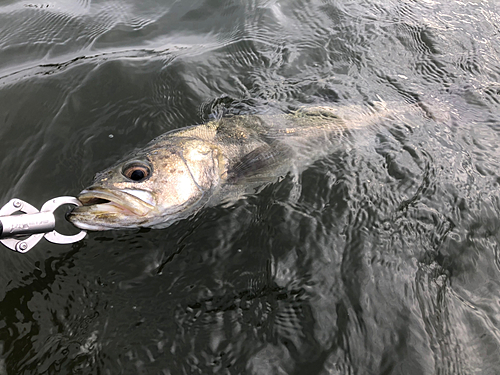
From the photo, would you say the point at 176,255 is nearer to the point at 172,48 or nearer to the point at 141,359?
the point at 141,359

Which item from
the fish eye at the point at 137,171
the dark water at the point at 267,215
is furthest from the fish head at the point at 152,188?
the dark water at the point at 267,215

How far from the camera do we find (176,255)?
3562 millimetres

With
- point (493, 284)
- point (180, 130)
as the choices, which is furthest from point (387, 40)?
point (493, 284)

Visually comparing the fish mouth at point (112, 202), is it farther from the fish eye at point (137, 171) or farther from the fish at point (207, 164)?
the fish eye at point (137, 171)

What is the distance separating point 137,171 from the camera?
3578mm

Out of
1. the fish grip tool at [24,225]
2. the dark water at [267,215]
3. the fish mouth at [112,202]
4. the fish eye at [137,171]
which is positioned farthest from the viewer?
the fish eye at [137,171]

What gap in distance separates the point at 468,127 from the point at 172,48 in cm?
445

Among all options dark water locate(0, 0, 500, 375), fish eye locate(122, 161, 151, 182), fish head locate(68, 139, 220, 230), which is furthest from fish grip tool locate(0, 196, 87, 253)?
fish eye locate(122, 161, 151, 182)

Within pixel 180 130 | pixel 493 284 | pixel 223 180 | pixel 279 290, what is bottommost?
pixel 493 284

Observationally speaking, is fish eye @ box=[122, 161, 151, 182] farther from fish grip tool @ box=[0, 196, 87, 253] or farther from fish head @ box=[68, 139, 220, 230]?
fish grip tool @ box=[0, 196, 87, 253]

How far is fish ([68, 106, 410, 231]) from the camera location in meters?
3.32

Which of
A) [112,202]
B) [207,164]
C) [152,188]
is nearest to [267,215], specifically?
[207,164]

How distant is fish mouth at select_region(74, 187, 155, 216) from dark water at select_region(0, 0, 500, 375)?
42 centimetres

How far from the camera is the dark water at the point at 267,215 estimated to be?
292cm
